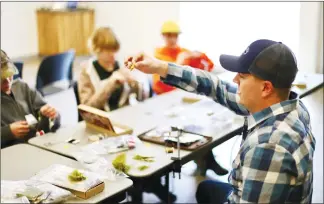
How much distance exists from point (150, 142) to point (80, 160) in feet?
1.18

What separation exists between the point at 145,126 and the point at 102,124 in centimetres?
23

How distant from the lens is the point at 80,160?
1959mm

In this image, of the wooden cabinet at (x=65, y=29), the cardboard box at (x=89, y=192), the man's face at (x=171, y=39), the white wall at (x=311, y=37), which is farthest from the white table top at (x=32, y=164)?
the wooden cabinet at (x=65, y=29)

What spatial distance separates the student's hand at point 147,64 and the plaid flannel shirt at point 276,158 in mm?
520

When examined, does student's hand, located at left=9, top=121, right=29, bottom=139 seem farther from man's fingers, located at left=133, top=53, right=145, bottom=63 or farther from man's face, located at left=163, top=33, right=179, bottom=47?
man's face, located at left=163, top=33, right=179, bottom=47

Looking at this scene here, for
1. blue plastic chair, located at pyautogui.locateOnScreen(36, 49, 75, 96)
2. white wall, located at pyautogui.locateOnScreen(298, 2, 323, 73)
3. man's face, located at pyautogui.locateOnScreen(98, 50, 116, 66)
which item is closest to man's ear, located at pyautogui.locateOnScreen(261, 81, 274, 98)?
man's face, located at pyautogui.locateOnScreen(98, 50, 116, 66)

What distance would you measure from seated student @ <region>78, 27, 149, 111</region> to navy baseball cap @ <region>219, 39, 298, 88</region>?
153 cm

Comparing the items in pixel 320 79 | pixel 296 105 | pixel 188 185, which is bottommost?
pixel 188 185

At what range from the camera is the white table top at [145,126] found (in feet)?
6.57

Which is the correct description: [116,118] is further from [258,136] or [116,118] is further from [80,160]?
[258,136]

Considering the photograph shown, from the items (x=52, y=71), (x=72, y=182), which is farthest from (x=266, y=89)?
(x=52, y=71)

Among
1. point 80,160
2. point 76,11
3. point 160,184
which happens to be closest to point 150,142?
point 80,160

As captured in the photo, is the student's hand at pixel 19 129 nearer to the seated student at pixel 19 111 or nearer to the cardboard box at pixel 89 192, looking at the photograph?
the seated student at pixel 19 111

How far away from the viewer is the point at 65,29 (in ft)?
22.1
